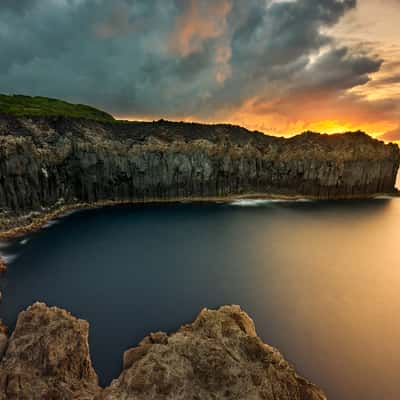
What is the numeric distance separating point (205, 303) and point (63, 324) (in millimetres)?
10786

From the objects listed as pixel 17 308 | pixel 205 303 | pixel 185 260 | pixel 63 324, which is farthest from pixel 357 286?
pixel 17 308

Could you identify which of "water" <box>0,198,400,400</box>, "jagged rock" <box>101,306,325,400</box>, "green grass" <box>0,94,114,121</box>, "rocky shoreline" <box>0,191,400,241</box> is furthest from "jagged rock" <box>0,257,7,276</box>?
"green grass" <box>0,94,114,121</box>

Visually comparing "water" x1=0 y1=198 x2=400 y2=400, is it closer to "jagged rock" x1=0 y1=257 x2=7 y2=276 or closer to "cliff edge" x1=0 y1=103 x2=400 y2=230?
"jagged rock" x1=0 y1=257 x2=7 y2=276

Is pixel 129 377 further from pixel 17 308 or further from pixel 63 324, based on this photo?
pixel 17 308

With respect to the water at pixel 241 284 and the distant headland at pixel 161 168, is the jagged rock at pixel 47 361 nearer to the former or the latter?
the water at pixel 241 284

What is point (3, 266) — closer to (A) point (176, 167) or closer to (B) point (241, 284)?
(B) point (241, 284)

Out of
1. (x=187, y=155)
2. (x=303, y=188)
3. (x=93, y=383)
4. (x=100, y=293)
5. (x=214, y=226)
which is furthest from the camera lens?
(x=303, y=188)

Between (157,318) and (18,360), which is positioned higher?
(18,360)

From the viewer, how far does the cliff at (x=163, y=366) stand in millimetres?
6211

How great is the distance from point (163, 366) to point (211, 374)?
1366mm

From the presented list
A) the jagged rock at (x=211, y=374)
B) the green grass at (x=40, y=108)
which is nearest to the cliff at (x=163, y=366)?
the jagged rock at (x=211, y=374)

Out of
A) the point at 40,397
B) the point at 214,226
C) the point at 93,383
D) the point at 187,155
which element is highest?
the point at 187,155

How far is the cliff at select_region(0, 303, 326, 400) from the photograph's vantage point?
621 centimetres

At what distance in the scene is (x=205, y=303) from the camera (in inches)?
703
